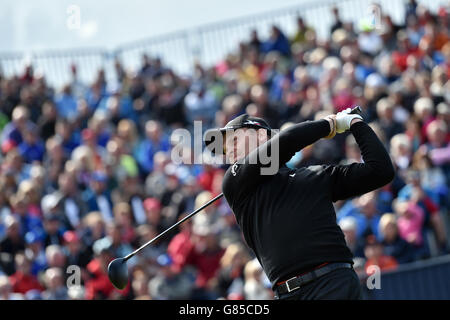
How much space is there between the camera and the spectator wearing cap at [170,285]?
34.0 ft

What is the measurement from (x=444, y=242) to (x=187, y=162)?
13.2 feet

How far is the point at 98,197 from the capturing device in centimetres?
1243

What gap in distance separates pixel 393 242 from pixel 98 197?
166 inches

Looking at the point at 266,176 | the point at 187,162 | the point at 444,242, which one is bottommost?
the point at 444,242

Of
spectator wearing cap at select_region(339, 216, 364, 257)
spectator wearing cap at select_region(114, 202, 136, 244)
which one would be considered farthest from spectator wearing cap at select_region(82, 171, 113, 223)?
spectator wearing cap at select_region(339, 216, 364, 257)

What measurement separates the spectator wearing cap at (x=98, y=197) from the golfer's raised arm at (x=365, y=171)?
24.3 feet

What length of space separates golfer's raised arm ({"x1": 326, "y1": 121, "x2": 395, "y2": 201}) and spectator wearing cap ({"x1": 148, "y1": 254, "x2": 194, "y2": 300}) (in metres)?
5.42

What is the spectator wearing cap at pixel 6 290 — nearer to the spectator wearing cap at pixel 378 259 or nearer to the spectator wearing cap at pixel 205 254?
the spectator wearing cap at pixel 205 254

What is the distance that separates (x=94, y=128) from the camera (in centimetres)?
1392

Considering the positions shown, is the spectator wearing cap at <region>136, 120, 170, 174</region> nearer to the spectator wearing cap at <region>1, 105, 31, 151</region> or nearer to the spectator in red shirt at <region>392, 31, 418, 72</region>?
the spectator wearing cap at <region>1, 105, 31, 151</region>

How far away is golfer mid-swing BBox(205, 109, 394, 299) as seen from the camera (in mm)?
5000

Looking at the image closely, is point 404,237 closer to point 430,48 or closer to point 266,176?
point 430,48

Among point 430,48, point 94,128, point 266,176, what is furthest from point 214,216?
point 266,176

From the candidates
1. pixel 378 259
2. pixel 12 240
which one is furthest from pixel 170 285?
pixel 378 259
